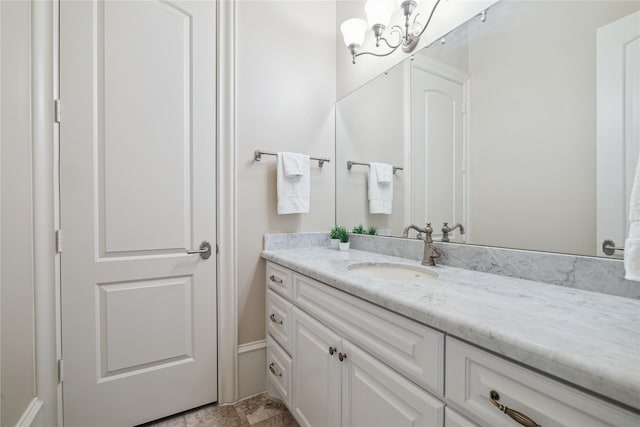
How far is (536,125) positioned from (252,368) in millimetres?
1759

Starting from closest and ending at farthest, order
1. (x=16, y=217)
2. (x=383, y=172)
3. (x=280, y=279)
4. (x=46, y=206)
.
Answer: (x=16, y=217), (x=46, y=206), (x=280, y=279), (x=383, y=172)

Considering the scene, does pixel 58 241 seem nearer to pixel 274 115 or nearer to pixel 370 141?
pixel 274 115

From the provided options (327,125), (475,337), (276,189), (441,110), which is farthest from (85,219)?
(441,110)

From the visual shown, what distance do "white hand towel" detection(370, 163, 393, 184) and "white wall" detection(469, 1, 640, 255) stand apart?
18.7 inches

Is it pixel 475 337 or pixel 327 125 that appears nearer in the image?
pixel 475 337

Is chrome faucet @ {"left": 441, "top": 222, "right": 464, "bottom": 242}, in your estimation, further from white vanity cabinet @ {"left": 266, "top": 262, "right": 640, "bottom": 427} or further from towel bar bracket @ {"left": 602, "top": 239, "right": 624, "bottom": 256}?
white vanity cabinet @ {"left": 266, "top": 262, "right": 640, "bottom": 427}

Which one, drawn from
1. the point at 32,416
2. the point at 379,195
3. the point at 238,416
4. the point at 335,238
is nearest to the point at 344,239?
the point at 335,238

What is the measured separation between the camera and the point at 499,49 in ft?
3.38

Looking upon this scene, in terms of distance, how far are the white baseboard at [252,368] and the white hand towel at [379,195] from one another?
1029mm

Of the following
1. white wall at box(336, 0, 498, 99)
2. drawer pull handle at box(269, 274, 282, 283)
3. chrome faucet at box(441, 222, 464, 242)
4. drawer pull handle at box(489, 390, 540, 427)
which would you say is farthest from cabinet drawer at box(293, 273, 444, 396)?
white wall at box(336, 0, 498, 99)

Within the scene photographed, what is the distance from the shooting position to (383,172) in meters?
1.56

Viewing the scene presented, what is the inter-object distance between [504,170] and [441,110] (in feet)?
1.31

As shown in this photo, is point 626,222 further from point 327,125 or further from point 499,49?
point 327,125

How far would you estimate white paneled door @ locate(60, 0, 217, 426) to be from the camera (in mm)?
1207
